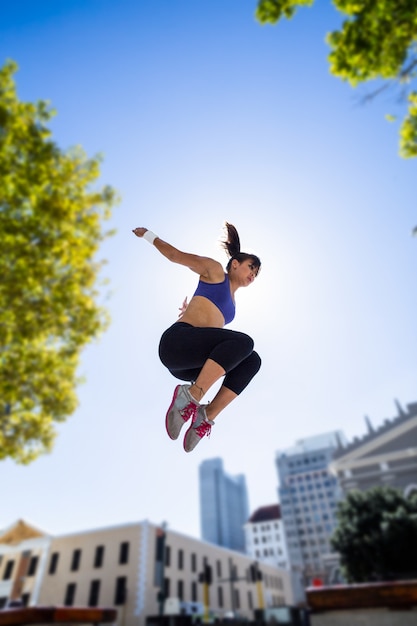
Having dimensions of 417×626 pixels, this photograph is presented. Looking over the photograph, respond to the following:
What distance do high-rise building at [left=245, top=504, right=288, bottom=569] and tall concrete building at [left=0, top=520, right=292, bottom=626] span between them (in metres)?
77.0

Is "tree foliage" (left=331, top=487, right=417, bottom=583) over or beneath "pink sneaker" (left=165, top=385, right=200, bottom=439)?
over

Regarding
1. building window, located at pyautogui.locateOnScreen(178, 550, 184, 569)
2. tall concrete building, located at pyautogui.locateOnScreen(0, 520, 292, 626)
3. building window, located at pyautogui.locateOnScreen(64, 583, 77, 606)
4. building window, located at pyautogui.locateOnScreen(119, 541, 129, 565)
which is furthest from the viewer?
building window, located at pyautogui.locateOnScreen(178, 550, 184, 569)

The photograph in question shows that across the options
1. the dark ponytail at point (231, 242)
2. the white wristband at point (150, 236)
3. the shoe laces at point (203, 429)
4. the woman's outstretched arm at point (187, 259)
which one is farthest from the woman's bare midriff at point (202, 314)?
the shoe laces at point (203, 429)

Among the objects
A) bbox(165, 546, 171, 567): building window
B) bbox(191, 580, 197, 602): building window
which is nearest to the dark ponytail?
bbox(165, 546, 171, 567): building window

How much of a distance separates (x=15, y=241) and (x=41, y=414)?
20.4 ft

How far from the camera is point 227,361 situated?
7.58 feet

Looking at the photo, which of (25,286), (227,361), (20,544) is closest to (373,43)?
(227,361)

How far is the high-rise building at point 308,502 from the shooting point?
105 metres

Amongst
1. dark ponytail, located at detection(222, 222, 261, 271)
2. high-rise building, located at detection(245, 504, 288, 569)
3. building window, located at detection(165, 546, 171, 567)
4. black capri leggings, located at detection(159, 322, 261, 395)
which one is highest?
high-rise building, located at detection(245, 504, 288, 569)

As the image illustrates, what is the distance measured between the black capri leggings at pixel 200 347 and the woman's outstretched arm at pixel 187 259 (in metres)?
0.35

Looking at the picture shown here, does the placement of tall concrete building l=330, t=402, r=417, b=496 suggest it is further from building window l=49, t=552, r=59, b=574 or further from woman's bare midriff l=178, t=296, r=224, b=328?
woman's bare midriff l=178, t=296, r=224, b=328

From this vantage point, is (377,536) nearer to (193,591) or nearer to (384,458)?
(384,458)

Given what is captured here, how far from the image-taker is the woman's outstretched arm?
94.7 inches

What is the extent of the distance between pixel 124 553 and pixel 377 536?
24842 mm
